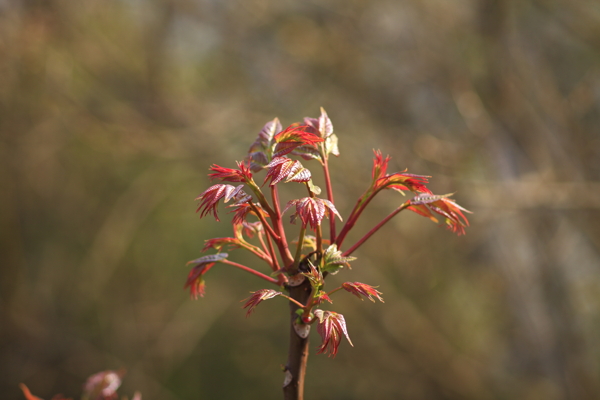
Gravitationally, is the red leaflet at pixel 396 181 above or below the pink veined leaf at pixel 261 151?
above

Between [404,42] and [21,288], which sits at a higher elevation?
[404,42]

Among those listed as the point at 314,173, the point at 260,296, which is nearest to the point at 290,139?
the point at 260,296

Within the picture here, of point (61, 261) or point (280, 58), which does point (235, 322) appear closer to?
point (61, 261)

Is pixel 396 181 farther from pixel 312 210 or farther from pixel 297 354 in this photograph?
pixel 297 354

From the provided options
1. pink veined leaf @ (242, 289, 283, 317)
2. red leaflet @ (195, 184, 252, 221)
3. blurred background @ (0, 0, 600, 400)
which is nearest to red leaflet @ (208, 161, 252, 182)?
red leaflet @ (195, 184, 252, 221)

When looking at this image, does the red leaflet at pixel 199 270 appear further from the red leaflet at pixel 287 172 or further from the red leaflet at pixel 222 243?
the red leaflet at pixel 287 172

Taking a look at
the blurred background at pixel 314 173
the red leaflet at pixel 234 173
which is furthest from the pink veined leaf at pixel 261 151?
the blurred background at pixel 314 173

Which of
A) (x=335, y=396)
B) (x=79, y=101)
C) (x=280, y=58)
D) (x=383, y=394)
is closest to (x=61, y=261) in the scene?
(x=79, y=101)
